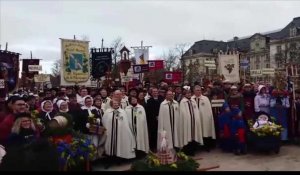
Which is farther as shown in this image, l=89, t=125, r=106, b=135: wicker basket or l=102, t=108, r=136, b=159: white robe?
l=102, t=108, r=136, b=159: white robe

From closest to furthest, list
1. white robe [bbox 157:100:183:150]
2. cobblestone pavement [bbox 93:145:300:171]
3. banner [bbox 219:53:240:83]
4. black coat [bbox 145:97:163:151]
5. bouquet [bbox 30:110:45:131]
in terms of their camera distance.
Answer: bouquet [bbox 30:110:45:131] < cobblestone pavement [bbox 93:145:300:171] < white robe [bbox 157:100:183:150] < black coat [bbox 145:97:163:151] < banner [bbox 219:53:240:83]

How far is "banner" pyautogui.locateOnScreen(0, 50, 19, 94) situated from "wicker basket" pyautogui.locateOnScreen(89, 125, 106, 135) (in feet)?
9.55

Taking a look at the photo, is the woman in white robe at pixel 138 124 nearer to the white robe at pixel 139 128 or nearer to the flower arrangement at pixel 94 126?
the white robe at pixel 139 128

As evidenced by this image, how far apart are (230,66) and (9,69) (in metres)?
6.75

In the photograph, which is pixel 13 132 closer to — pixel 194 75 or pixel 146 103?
pixel 146 103

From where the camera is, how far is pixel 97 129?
9.00 m

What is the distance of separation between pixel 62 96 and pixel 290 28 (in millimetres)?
67912

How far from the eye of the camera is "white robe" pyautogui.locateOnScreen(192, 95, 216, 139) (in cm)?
1070

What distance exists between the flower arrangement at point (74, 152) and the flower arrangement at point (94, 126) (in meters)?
1.25

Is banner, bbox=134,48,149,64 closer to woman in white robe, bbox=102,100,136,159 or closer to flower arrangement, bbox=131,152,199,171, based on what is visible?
woman in white robe, bbox=102,100,136,159

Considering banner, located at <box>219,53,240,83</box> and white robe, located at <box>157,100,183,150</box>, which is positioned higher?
banner, located at <box>219,53,240,83</box>

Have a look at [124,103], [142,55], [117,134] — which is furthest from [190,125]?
[142,55]

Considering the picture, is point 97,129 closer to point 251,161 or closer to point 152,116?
point 152,116

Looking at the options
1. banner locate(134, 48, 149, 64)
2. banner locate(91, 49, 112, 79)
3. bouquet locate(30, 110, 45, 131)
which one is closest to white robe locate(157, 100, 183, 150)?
bouquet locate(30, 110, 45, 131)
